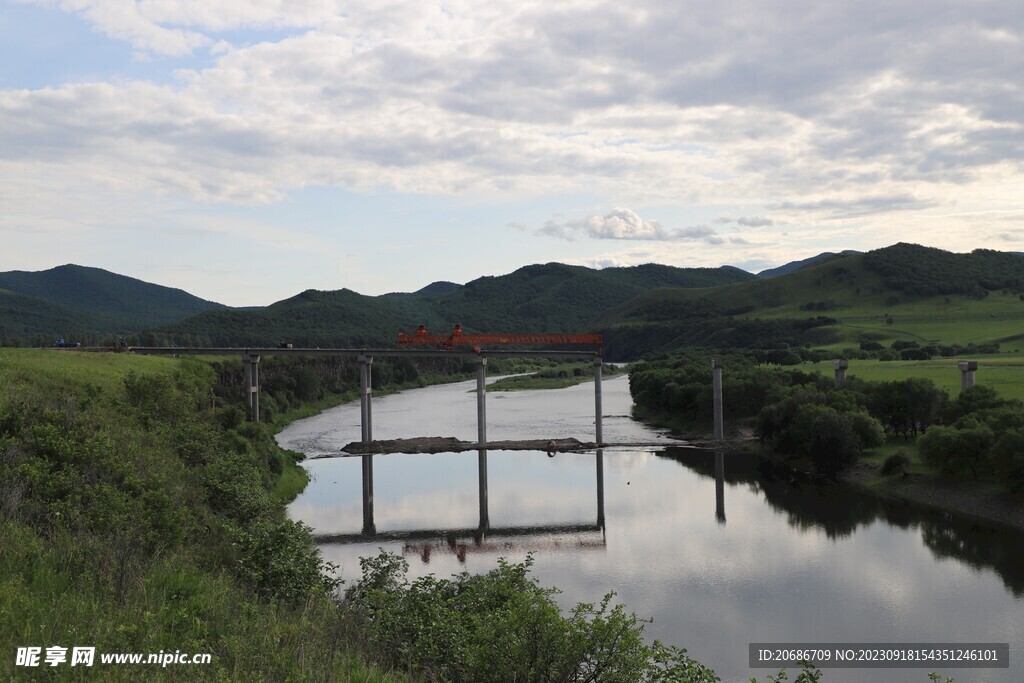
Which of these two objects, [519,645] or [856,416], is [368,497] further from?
[519,645]

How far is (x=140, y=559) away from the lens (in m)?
18.9

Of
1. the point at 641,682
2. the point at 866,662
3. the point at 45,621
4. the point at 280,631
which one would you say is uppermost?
the point at 45,621

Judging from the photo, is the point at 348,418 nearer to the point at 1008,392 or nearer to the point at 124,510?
the point at 1008,392

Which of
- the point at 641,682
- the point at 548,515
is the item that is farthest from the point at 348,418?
the point at 641,682

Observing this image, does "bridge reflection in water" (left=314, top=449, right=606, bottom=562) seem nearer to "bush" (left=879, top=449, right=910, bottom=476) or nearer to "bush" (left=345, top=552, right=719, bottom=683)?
"bush" (left=345, top=552, right=719, bottom=683)

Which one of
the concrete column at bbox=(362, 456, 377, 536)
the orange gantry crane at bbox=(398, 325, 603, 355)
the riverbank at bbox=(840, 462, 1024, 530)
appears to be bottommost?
the concrete column at bbox=(362, 456, 377, 536)

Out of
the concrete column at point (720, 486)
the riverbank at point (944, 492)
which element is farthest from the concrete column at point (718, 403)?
the riverbank at point (944, 492)

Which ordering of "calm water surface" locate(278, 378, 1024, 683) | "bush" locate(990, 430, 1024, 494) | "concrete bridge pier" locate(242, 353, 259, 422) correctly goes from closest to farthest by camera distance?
"calm water surface" locate(278, 378, 1024, 683)
"bush" locate(990, 430, 1024, 494)
"concrete bridge pier" locate(242, 353, 259, 422)

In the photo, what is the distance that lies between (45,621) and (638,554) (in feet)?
98.3

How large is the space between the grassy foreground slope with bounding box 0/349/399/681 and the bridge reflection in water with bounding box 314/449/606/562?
7974mm

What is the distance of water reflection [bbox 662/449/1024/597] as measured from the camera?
126 feet

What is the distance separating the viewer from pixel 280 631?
16.0m

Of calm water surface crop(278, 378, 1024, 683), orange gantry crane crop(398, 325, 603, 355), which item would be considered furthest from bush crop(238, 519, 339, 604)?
orange gantry crane crop(398, 325, 603, 355)

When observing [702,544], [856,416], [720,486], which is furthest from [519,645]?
[856,416]
